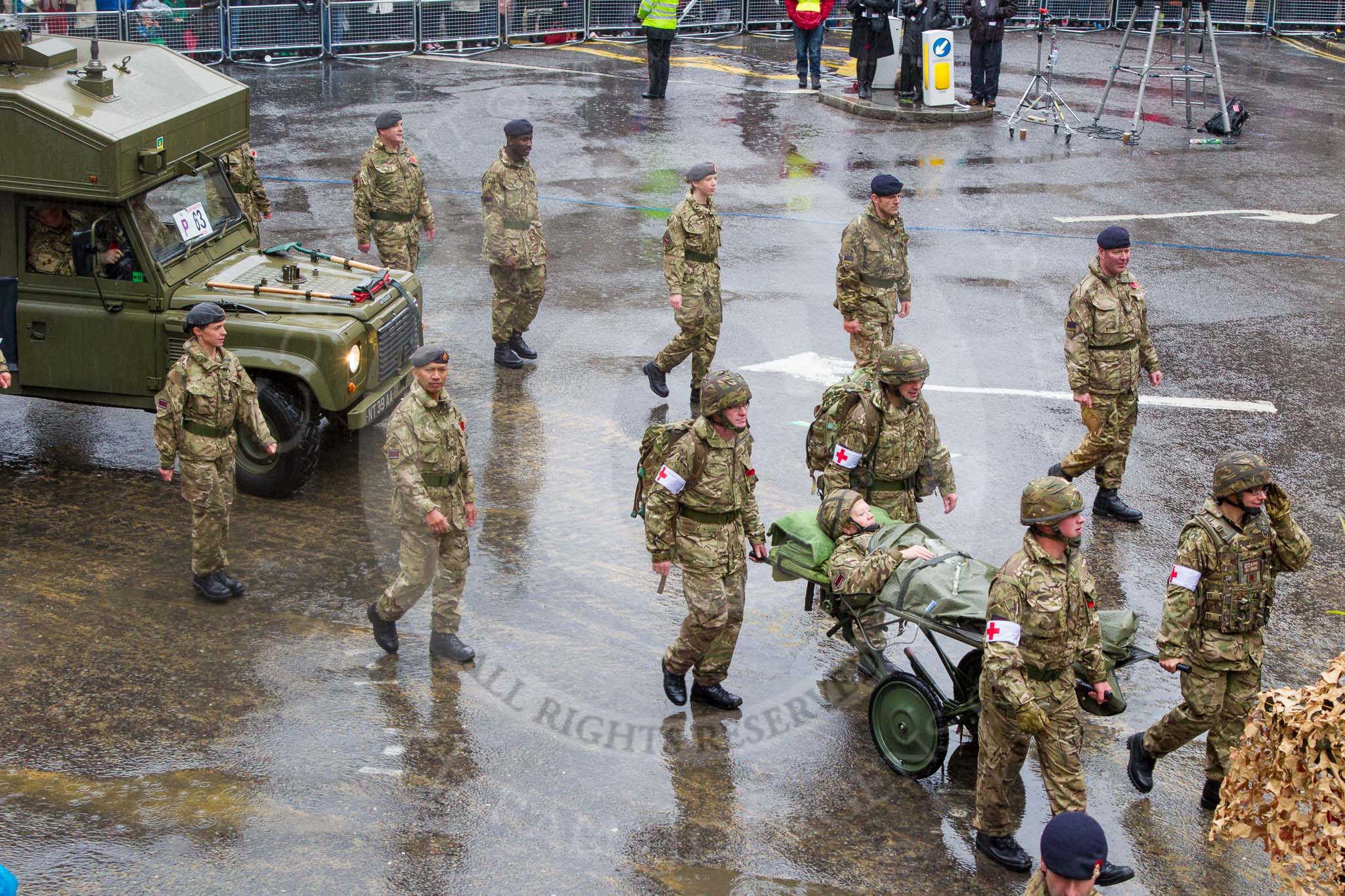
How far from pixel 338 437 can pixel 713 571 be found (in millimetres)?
4509

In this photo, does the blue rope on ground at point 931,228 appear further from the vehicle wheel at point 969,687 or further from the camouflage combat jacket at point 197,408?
the vehicle wheel at point 969,687

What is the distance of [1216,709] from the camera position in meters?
6.96

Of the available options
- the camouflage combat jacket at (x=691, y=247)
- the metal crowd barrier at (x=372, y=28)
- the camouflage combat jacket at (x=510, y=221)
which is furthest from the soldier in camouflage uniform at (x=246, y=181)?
the metal crowd barrier at (x=372, y=28)

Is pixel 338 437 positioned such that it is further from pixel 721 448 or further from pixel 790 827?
pixel 790 827

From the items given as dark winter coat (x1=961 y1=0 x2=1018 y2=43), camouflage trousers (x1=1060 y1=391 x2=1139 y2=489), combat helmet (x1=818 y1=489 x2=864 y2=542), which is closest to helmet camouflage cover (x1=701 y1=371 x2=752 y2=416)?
combat helmet (x1=818 y1=489 x2=864 y2=542)

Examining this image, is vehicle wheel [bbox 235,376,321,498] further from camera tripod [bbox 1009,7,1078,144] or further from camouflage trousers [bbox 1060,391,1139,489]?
camera tripod [bbox 1009,7,1078,144]

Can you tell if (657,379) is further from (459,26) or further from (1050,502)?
(459,26)

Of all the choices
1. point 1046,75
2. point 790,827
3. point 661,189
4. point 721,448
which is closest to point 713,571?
point 721,448

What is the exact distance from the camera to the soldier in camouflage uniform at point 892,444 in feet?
26.7

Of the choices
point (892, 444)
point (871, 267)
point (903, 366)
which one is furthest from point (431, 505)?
point (871, 267)

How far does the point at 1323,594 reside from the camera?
9055 mm

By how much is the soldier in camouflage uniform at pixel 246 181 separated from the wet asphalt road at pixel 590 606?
1.77m

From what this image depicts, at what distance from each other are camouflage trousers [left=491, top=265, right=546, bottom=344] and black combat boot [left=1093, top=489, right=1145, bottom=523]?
4.90 m

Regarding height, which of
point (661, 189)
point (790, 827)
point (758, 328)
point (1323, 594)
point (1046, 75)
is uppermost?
point (1046, 75)
